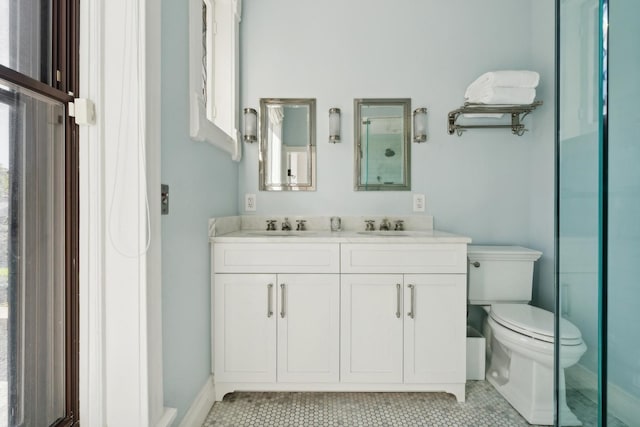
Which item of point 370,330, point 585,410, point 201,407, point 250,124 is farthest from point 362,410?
point 250,124

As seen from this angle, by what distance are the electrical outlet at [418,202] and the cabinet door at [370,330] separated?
2.13 ft

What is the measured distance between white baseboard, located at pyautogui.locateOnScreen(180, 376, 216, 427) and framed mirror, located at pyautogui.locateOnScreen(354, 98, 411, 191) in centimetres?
142

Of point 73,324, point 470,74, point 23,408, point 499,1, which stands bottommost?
point 23,408

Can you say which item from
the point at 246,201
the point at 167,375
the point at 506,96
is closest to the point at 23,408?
the point at 167,375

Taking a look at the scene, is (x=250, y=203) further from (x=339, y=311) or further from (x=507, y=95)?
(x=507, y=95)

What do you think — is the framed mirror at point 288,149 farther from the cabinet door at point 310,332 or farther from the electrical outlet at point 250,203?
the cabinet door at point 310,332

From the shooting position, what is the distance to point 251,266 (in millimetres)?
1426

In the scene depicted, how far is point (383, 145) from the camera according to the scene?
1.91 m

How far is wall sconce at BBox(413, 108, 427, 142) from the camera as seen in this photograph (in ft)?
6.01

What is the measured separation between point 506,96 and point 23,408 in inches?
94.0

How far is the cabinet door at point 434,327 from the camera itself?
1.42m

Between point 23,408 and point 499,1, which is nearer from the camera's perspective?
point 23,408

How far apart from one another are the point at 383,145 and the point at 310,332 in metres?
1.26

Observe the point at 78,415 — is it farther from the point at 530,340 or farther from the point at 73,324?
the point at 530,340
